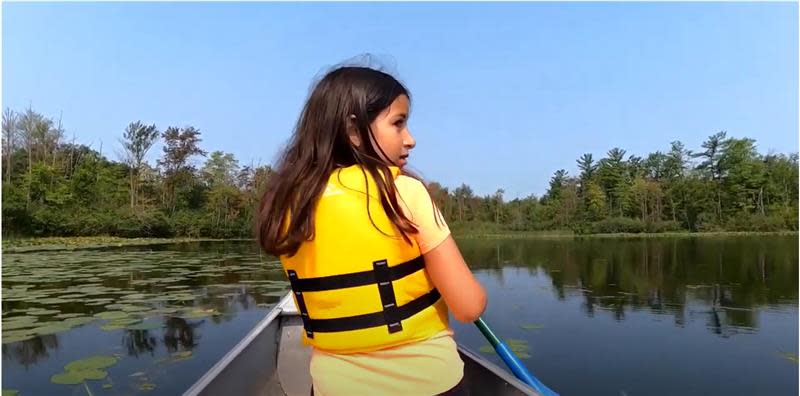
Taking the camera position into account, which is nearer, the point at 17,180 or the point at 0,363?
the point at 0,363

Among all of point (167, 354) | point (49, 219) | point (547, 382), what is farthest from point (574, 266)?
point (49, 219)

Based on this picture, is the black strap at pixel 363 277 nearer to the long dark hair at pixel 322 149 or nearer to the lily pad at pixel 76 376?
A: the long dark hair at pixel 322 149

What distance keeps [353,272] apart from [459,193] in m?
29.1

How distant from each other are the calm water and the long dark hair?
2582mm

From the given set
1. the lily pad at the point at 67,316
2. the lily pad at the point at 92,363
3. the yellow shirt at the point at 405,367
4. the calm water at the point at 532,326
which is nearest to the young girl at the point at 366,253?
the yellow shirt at the point at 405,367

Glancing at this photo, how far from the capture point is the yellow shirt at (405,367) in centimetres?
64

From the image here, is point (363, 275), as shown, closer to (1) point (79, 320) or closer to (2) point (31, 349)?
(2) point (31, 349)

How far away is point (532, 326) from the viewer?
4.42m

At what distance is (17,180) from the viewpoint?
19078 mm

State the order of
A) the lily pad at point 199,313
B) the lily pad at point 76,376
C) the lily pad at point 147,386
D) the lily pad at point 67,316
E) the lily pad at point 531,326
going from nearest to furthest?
the lily pad at point 147,386
the lily pad at point 76,376
the lily pad at point 531,326
the lily pad at point 67,316
the lily pad at point 199,313

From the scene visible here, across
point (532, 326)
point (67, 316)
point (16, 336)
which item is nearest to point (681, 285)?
point (532, 326)

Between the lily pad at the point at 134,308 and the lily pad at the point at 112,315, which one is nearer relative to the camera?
the lily pad at the point at 112,315

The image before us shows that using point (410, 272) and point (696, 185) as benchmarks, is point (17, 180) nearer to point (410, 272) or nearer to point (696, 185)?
point (410, 272)

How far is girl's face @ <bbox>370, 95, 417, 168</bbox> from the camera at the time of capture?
28.4 inches
